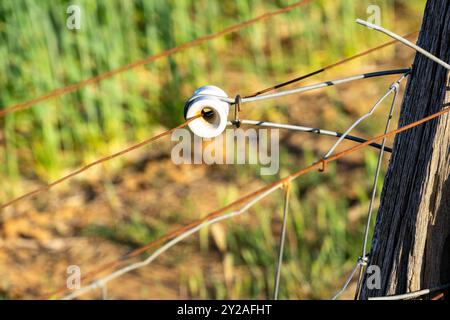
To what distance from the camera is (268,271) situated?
287 cm

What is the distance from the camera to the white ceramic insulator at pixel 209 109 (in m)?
1.44

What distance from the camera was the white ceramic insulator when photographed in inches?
56.7

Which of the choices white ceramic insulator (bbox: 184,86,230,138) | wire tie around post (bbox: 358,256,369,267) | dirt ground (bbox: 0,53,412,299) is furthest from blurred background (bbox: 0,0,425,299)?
white ceramic insulator (bbox: 184,86,230,138)

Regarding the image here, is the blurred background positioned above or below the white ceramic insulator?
above

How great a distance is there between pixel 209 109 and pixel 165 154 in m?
2.25
